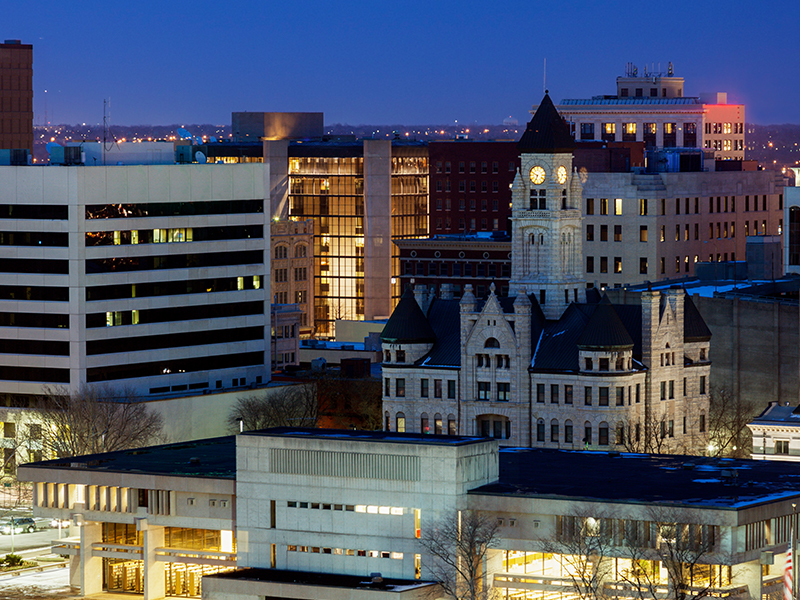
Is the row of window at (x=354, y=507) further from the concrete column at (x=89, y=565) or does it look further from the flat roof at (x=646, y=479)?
the concrete column at (x=89, y=565)

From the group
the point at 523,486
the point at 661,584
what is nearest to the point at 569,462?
the point at 523,486

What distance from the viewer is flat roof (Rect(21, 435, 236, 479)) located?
163 meters

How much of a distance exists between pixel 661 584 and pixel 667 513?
450 cm

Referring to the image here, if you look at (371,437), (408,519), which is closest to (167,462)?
(371,437)

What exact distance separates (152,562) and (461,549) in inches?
1158

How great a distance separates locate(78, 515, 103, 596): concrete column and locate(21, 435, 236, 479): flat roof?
4.60 metres

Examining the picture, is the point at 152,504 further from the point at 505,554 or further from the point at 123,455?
the point at 505,554

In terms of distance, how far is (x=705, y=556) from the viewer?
13575 centimetres

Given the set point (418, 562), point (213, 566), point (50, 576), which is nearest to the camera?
point (418, 562)

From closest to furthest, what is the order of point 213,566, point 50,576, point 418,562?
point 418,562 → point 213,566 → point 50,576

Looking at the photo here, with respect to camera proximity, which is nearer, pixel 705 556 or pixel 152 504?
pixel 705 556

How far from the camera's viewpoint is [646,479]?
151375 millimetres

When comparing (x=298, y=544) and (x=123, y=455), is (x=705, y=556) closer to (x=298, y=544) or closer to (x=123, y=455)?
(x=298, y=544)

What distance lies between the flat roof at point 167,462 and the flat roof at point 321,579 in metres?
9.99
